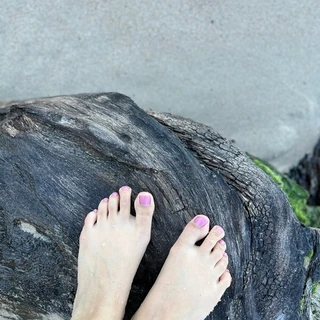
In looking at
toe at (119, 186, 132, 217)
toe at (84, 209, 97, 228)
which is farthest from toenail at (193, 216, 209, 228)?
toe at (84, 209, 97, 228)

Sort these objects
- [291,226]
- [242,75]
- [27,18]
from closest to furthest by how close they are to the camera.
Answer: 1. [291,226]
2. [27,18]
3. [242,75]

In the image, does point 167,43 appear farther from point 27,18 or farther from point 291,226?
point 291,226

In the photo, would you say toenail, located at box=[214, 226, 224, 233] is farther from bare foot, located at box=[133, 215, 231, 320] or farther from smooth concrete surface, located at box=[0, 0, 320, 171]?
A: smooth concrete surface, located at box=[0, 0, 320, 171]

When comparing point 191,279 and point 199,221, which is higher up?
point 199,221

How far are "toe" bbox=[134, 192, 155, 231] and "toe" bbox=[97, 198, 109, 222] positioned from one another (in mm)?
130

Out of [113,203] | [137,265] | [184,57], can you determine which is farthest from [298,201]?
[113,203]

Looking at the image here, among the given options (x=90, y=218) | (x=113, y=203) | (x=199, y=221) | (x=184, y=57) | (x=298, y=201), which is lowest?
(x=90, y=218)

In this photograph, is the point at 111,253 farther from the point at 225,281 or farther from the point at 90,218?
the point at 225,281

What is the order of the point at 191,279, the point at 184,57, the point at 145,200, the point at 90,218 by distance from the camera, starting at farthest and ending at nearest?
the point at 184,57, the point at 191,279, the point at 90,218, the point at 145,200

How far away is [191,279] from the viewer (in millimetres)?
1855

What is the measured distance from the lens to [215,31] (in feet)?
8.65

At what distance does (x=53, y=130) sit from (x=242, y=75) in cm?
146

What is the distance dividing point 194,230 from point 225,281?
0.28 m

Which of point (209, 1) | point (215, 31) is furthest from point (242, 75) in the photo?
point (209, 1)
